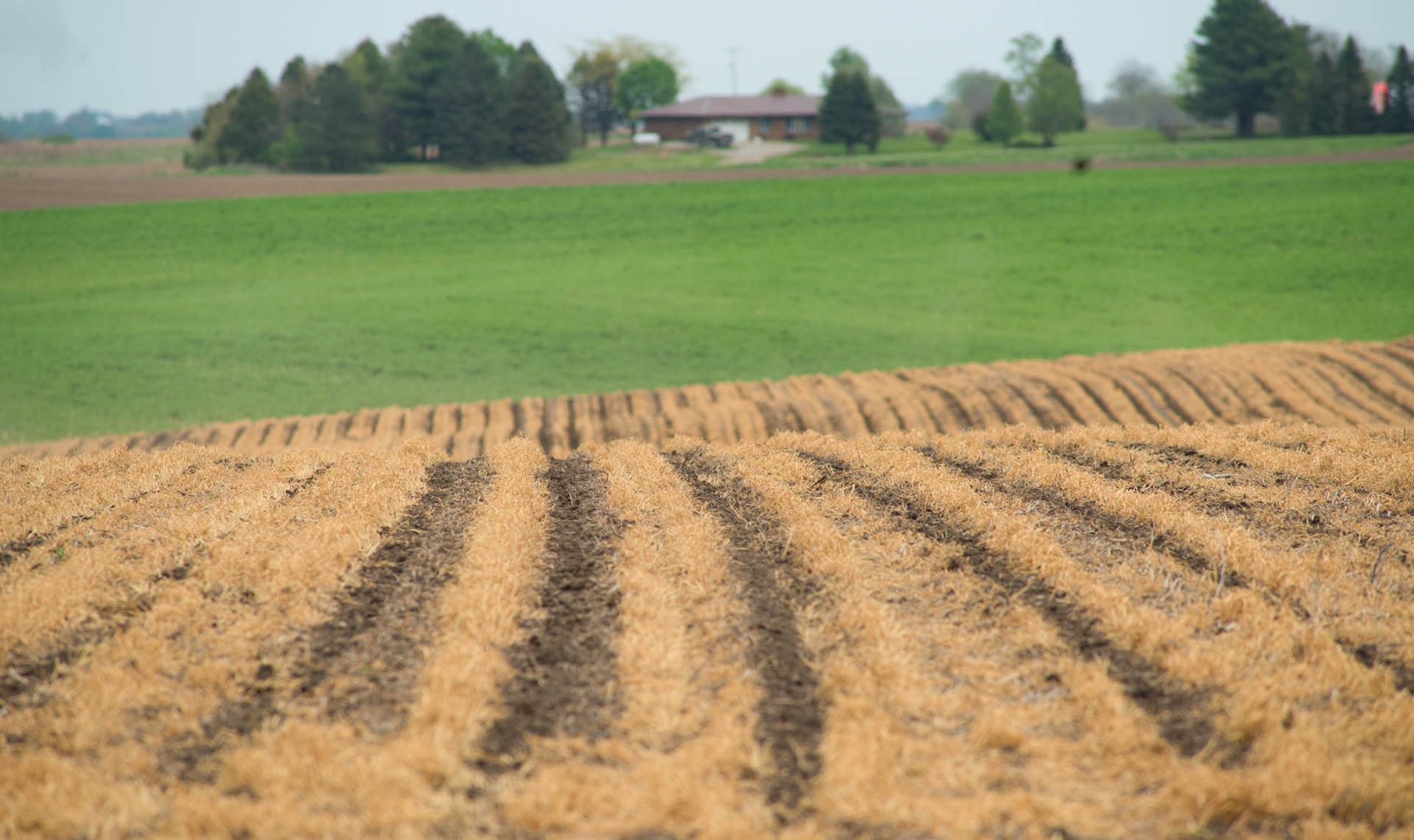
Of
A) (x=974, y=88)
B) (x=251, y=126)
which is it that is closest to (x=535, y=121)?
(x=251, y=126)

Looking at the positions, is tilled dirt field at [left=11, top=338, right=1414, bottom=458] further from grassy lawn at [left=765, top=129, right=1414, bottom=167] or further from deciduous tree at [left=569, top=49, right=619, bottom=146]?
deciduous tree at [left=569, top=49, right=619, bottom=146]

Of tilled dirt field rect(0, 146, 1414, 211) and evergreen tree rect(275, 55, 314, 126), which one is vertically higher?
evergreen tree rect(275, 55, 314, 126)

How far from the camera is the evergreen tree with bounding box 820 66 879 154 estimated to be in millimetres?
58531

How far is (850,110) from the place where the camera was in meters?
58.5

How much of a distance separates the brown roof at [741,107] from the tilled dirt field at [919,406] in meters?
66.8

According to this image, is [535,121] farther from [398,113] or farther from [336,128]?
[336,128]

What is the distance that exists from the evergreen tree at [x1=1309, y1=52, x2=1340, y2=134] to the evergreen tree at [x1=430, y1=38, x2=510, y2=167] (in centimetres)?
4422

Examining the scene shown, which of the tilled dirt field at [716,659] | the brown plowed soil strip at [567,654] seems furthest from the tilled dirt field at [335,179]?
the brown plowed soil strip at [567,654]

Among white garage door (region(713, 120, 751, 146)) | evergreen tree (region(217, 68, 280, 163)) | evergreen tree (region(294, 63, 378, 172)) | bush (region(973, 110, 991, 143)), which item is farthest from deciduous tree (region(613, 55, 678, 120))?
evergreen tree (region(217, 68, 280, 163))

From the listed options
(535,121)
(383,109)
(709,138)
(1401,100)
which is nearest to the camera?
(383,109)

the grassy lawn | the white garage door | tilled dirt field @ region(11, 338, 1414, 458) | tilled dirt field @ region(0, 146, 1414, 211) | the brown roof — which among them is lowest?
tilled dirt field @ region(11, 338, 1414, 458)

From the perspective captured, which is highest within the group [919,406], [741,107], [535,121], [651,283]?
[741,107]

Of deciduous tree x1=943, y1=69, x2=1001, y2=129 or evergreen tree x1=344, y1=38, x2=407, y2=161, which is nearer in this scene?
evergreen tree x1=344, y1=38, x2=407, y2=161

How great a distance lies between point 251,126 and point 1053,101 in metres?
47.3
